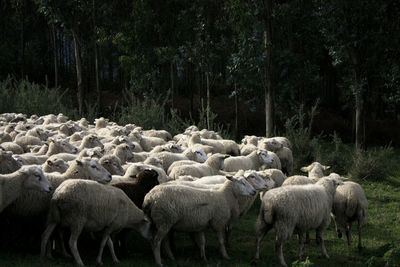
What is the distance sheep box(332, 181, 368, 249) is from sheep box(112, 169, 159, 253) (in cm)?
347

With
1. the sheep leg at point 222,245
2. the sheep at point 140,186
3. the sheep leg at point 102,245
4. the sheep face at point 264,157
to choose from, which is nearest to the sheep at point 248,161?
the sheep face at point 264,157

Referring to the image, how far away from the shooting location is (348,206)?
448 inches

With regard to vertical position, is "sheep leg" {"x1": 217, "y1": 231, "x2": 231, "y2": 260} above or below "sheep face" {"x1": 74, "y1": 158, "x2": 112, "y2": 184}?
below

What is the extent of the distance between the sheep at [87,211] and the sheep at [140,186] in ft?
3.01

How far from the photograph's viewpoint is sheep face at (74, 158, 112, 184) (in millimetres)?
10273

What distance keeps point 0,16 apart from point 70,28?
16284 mm

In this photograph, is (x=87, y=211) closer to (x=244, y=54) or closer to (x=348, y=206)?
(x=348, y=206)

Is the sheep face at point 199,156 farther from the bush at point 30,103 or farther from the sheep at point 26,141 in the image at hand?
the bush at point 30,103

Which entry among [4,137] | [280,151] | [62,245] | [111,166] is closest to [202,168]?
[111,166]

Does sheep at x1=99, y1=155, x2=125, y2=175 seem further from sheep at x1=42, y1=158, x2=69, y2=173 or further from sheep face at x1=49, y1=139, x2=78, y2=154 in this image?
sheep face at x1=49, y1=139, x2=78, y2=154

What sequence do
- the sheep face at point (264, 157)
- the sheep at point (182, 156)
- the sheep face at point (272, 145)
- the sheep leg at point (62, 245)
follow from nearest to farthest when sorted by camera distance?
the sheep leg at point (62, 245) < the sheep at point (182, 156) < the sheep face at point (264, 157) < the sheep face at point (272, 145)

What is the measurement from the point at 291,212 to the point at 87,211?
3218 millimetres

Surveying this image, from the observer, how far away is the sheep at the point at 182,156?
13.6 m


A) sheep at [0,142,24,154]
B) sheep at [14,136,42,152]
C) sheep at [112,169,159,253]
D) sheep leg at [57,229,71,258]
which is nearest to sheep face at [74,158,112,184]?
sheep at [112,169,159,253]
